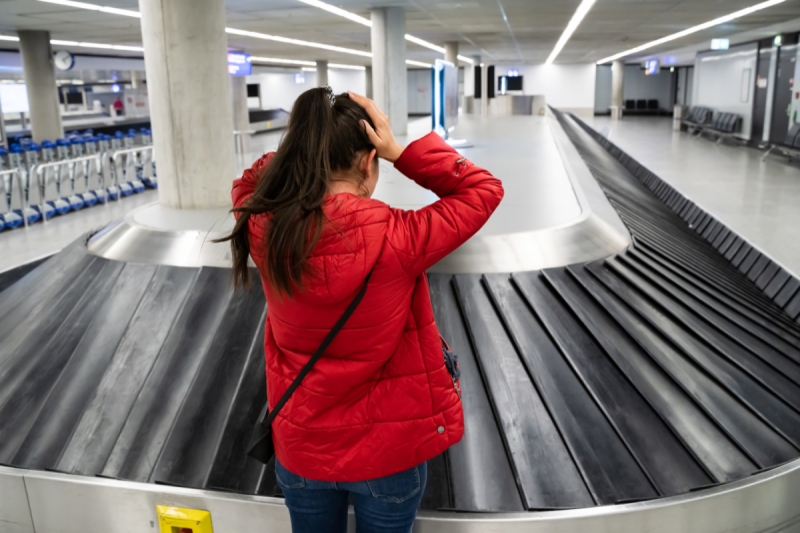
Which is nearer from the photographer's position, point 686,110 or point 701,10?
point 701,10

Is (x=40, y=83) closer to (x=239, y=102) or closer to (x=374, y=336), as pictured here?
(x=239, y=102)

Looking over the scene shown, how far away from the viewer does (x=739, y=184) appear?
13.3 m

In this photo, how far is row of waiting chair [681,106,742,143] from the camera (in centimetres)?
2372

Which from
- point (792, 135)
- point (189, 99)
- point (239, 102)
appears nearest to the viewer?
point (189, 99)

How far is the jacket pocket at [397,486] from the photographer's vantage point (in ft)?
5.69

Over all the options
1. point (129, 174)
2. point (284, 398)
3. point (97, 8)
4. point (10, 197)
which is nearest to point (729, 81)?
point (129, 174)

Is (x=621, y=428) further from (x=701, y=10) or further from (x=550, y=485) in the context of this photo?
(x=701, y=10)

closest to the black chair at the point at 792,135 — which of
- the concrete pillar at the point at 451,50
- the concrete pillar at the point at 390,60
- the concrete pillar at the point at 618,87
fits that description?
the concrete pillar at the point at 451,50

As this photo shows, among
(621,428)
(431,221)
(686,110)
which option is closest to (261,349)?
(621,428)

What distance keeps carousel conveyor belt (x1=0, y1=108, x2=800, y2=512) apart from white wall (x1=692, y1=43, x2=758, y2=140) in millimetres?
21868

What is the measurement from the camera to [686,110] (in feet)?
101

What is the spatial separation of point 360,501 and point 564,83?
148 feet

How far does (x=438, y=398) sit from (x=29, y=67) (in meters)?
17.4

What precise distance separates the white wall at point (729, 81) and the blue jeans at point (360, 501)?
2475 cm
